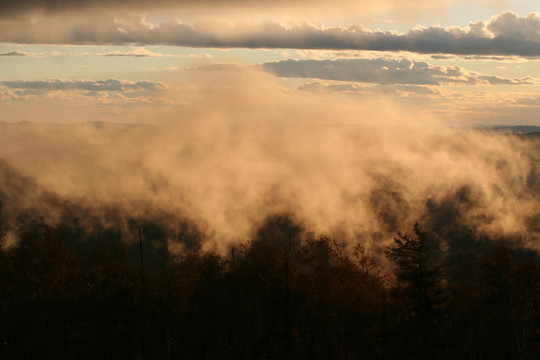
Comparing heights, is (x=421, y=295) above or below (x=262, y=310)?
above

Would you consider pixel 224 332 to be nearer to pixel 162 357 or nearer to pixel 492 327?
pixel 162 357

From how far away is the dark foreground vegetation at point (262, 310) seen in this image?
60.4 meters

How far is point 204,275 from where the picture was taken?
7006 cm

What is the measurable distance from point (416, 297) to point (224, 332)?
24.5 meters

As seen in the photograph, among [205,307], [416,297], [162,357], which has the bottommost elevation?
[162,357]

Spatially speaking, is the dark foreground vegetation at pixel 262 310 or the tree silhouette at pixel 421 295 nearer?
the tree silhouette at pixel 421 295

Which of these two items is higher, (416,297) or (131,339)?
(416,297)

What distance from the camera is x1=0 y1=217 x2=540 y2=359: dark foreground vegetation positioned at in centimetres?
6044

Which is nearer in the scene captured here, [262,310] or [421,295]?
[421,295]

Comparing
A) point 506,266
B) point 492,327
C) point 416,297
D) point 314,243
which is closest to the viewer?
point 416,297

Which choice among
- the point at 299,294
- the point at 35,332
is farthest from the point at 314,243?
the point at 35,332

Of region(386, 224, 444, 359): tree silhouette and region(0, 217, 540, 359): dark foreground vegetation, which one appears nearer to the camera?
region(386, 224, 444, 359): tree silhouette

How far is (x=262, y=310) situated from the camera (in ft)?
224

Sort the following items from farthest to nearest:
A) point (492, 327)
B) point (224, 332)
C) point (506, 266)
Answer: point (492, 327)
point (224, 332)
point (506, 266)
